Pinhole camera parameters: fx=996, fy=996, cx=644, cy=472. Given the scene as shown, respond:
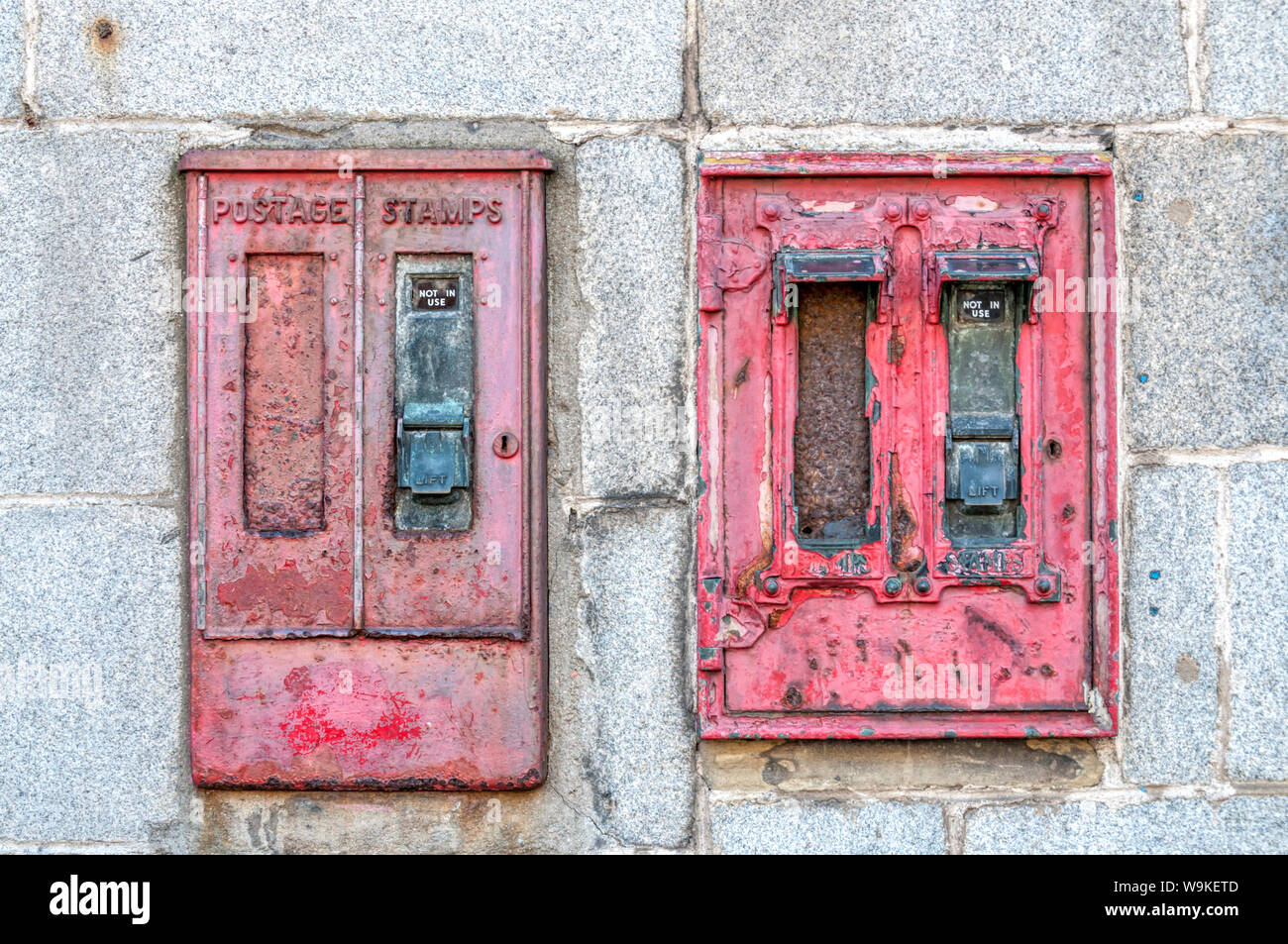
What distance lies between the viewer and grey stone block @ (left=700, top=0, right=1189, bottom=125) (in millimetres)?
2410

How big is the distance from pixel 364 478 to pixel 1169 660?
78.0 inches

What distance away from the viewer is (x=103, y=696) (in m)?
2.42

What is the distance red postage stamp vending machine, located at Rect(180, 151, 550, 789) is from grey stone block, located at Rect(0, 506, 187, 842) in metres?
0.11

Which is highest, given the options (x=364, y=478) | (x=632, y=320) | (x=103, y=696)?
(x=632, y=320)

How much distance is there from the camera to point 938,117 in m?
2.41

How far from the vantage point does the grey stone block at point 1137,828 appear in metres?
2.40

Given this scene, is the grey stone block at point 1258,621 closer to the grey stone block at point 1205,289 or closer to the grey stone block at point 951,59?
the grey stone block at point 1205,289

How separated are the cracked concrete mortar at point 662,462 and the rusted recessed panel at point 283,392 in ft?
0.75

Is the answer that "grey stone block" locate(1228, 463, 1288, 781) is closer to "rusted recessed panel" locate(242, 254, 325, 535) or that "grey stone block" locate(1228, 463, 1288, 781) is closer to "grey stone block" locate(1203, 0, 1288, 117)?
"grey stone block" locate(1203, 0, 1288, 117)

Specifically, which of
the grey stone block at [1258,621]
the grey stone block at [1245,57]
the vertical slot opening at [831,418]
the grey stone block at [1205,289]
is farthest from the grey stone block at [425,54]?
the grey stone block at [1258,621]

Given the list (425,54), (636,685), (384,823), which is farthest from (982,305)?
(384,823)

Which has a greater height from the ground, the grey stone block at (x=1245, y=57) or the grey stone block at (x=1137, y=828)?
the grey stone block at (x=1245, y=57)

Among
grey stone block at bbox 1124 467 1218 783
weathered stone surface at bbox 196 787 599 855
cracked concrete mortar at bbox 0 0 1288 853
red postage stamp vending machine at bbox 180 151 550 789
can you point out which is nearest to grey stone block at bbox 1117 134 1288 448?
cracked concrete mortar at bbox 0 0 1288 853

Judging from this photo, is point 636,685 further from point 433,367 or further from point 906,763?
point 433,367
